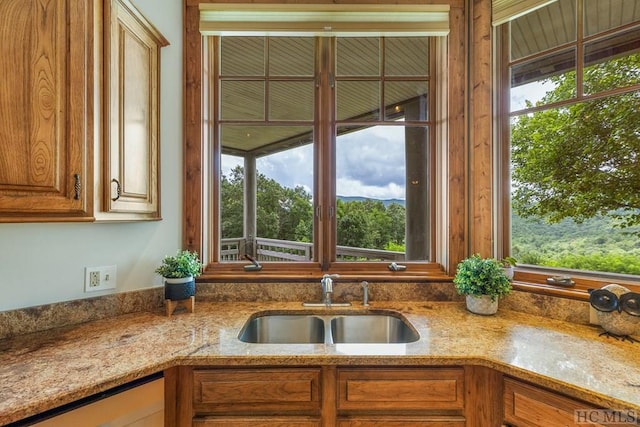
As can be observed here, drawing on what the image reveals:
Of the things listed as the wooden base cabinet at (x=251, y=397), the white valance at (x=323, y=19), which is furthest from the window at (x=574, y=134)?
the wooden base cabinet at (x=251, y=397)

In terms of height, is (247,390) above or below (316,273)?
below

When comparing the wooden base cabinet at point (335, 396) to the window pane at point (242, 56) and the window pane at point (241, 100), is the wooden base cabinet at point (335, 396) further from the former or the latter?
the window pane at point (242, 56)

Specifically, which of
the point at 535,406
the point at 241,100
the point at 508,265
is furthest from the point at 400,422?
the point at 241,100

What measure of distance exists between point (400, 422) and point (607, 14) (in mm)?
2122

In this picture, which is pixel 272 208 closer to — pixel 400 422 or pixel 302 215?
pixel 302 215

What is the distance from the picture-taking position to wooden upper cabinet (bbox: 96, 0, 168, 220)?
1.19m

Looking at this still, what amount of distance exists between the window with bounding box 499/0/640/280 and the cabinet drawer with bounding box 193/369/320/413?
1.45 meters

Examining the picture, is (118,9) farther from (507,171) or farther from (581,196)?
(581,196)

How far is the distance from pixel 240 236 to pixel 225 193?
296 millimetres

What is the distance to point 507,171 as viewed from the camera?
179 centimetres

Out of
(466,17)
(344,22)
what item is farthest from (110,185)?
(466,17)

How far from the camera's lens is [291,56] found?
197 cm

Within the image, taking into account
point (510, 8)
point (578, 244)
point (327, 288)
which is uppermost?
point (510, 8)

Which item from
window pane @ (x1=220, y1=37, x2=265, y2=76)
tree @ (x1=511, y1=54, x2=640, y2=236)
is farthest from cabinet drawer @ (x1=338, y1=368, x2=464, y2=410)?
window pane @ (x1=220, y1=37, x2=265, y2=76)
